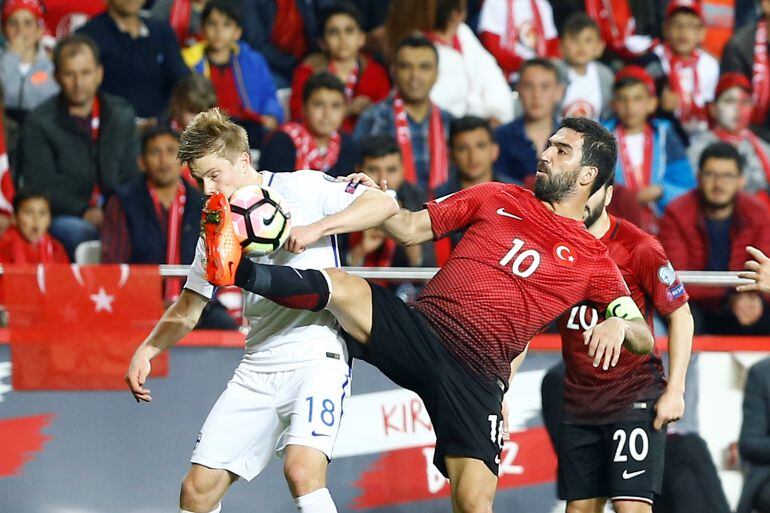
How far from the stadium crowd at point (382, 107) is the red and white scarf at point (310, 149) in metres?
0.01

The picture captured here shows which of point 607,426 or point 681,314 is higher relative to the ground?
point 681,314

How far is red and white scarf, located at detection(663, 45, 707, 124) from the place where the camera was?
10.3 metres

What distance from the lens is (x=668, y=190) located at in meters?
9.38

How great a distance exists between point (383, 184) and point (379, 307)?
52 centimetres

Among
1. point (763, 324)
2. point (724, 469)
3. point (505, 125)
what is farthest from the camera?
point (505, 125)

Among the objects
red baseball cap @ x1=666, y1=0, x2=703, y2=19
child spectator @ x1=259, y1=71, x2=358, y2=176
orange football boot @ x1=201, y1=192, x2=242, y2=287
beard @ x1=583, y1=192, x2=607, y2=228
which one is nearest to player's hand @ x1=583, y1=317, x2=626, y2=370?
beard @ x1=583, y1=192, x2=607, y2=228

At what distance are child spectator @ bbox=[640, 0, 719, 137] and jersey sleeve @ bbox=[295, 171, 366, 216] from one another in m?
5.32

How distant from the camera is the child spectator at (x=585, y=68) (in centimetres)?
995

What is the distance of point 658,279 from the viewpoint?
232 inches

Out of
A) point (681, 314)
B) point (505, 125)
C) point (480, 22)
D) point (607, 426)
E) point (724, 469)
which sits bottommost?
point (724, 469)

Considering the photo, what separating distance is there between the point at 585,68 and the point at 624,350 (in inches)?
174

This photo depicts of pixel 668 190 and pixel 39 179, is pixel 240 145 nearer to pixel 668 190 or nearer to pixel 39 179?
pixel 39 179

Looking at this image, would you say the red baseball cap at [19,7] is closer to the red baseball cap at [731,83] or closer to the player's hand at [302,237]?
the red baseball cap at [731,83]

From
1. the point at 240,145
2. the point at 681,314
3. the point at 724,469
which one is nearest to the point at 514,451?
the point at 724,469
